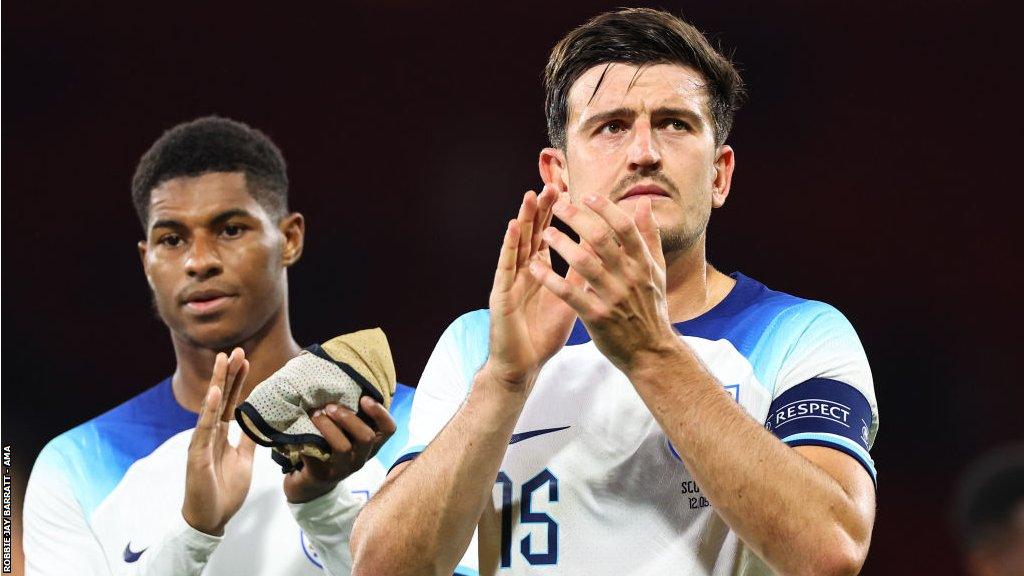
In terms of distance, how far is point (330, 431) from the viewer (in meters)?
3.02

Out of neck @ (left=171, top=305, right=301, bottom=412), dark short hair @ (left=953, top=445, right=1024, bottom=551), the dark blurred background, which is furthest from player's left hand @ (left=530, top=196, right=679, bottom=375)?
dark short hair @ (left=953, top=445, right=1024, bottom=551)

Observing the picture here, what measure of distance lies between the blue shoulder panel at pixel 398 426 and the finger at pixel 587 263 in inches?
54.0

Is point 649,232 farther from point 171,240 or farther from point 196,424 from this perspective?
point 171,240

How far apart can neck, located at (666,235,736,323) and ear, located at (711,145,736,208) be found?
0.44 feet

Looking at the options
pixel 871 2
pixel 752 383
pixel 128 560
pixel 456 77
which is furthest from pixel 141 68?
pixel 752 383

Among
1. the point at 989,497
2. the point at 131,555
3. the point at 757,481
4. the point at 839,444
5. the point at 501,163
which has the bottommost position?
the point at 757,481

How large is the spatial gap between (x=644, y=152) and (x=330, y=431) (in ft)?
3.37

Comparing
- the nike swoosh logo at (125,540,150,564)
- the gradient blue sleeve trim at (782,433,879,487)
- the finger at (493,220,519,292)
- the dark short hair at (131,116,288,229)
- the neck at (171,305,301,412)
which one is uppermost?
the dark short hair at (131,116,288,229)

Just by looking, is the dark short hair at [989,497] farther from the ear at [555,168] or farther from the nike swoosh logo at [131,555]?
the nike swoosh logo at [131,555]

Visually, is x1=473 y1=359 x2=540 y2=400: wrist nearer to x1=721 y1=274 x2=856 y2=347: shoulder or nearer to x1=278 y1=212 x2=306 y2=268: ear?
x1=721 y1=274 x2=856 y2=347: shoulder

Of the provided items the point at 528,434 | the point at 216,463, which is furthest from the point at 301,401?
the point at 528,434

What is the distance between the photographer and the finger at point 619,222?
2188 millimetres

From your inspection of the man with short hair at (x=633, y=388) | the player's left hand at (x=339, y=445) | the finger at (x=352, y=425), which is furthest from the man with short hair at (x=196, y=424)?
the man with short hair at (x=633, y=388)

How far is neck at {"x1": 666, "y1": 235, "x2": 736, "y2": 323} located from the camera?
110 inches
